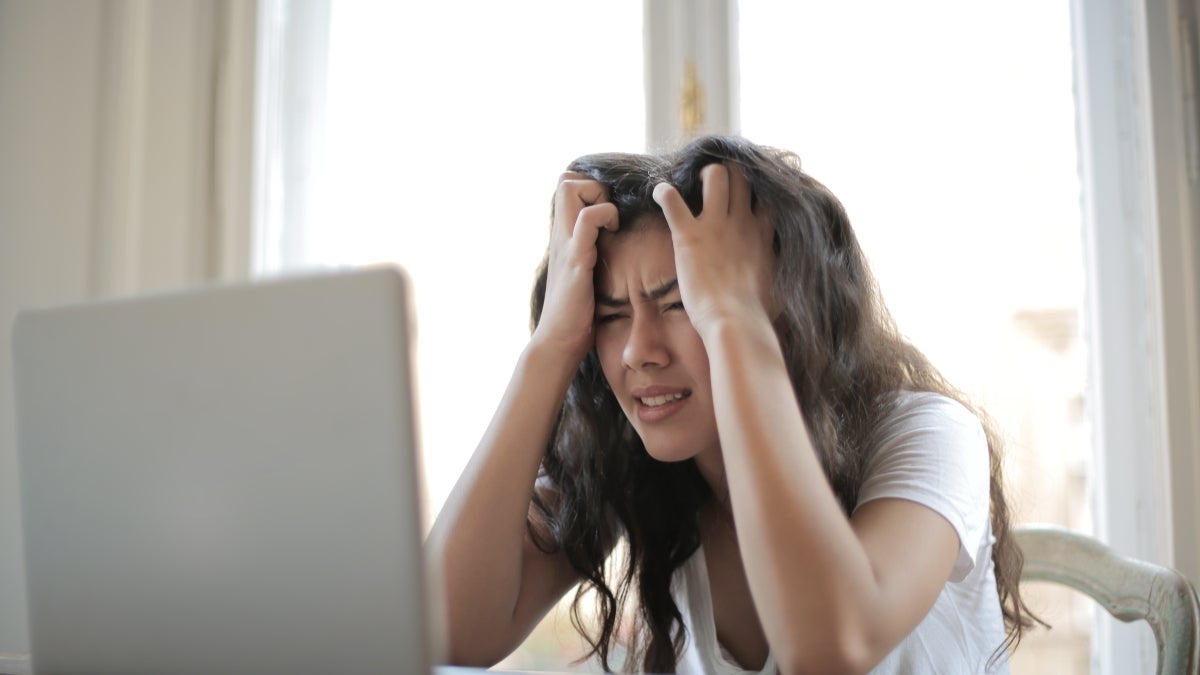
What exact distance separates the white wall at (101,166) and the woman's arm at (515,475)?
3.46 ft

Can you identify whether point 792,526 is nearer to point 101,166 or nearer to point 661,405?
point 661,405

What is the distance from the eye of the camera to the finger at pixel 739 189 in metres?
1.17

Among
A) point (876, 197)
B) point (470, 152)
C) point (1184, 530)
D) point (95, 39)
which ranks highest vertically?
point (95, 39)

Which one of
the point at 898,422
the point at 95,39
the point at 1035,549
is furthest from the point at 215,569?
the point at 95,39

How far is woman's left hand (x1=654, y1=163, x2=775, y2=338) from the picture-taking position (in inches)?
41.9

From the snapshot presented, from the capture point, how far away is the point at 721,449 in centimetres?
122

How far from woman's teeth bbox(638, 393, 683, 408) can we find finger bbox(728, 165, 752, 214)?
8.7 inches

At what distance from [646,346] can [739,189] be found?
0.21 m

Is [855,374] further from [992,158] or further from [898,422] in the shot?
[992,158]

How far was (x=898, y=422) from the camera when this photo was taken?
1.13 meters

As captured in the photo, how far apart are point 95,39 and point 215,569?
1647 millimetres

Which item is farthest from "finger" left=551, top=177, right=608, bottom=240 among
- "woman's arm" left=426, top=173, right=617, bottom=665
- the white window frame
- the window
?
the white window frame

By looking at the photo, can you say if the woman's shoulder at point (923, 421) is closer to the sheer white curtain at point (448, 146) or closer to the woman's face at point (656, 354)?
the woman's face at point (656, 354)

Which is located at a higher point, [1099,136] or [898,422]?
[1099,136]
